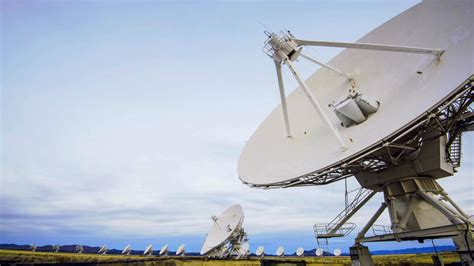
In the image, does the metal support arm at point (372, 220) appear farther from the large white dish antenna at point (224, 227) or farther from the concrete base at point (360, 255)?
the large white dish antenna at point (224, 227)

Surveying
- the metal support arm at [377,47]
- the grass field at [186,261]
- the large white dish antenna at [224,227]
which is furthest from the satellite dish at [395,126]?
the large white dish antenna at [224,227]

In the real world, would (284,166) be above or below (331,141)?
below

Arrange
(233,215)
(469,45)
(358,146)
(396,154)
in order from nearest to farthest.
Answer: (469,45)
(358,146)
(396,154)
(233,215)

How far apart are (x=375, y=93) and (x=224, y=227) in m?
25.7

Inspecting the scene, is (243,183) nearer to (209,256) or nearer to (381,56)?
(381,56)

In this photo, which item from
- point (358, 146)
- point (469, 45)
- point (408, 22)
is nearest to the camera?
point (469, 45)

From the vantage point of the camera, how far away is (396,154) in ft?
40.7

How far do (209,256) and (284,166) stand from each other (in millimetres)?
27135

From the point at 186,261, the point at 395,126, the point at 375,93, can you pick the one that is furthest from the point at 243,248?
the point at 395,126

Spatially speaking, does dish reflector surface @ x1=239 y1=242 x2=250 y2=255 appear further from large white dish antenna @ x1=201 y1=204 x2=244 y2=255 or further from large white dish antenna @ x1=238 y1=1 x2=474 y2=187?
large white dish antenna @ x1=238 y1=1 x2=474 y2=187

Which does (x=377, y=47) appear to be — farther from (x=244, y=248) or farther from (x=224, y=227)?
(x=244, y=248)

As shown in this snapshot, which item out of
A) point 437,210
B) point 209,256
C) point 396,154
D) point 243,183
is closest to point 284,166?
point 243,183

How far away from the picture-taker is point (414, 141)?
37.3ft

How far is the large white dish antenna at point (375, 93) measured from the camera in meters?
9.79
